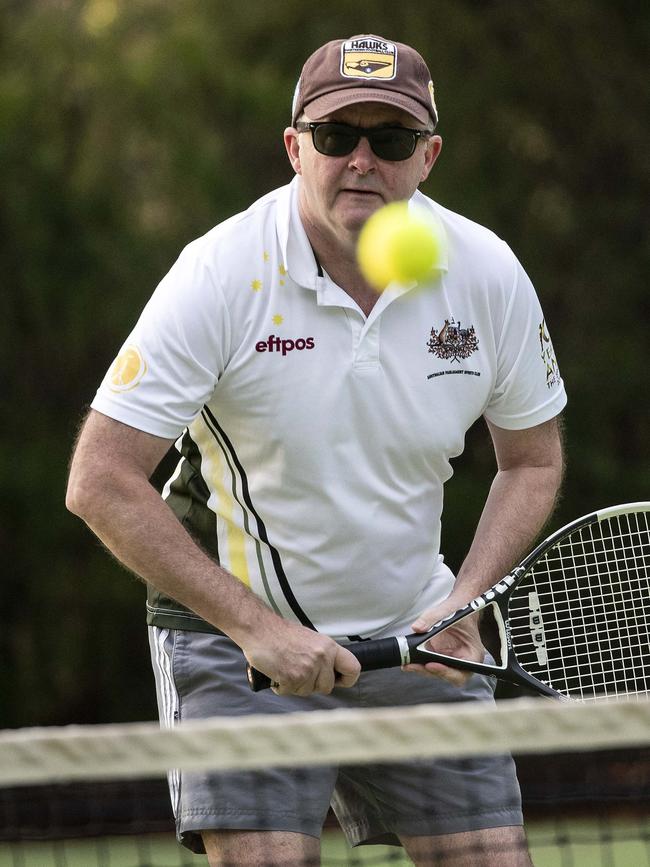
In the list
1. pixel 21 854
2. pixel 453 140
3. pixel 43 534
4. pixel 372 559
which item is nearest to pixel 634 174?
pixel 453 140

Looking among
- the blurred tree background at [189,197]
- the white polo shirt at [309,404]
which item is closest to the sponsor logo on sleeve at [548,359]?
the white polo shirt at [309,404]

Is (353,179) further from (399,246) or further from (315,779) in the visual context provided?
(315,779)

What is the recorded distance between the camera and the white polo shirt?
88.5 inches

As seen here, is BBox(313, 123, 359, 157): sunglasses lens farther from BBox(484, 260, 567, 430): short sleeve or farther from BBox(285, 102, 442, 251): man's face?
BBox(484, 260, 567, 430): short sleeve

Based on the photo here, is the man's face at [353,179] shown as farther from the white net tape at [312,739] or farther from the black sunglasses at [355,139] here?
the white net tape at [312,739]

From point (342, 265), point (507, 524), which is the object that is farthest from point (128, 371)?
point (507, 524)

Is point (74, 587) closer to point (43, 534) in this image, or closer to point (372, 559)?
point (43, 534)

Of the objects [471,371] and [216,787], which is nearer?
[216,787]

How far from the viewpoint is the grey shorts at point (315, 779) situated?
7.36 feet

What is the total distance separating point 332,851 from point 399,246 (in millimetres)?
3346

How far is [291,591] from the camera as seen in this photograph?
2.35 metres

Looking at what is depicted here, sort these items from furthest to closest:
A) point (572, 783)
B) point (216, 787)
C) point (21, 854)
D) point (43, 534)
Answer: point (43, 534)
point (572, 783)
point (21, 854)
point (216, 787)

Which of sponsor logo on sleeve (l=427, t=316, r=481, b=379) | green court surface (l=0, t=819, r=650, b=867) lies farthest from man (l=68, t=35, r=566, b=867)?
green court surface (l=0, t=819, r=650, b=867)

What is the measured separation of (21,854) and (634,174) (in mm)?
4750
